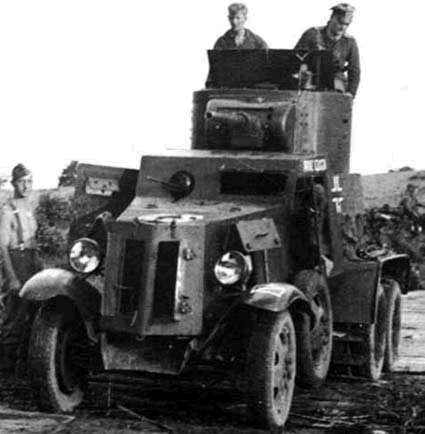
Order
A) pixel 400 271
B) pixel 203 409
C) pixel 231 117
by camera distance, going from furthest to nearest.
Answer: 1. pixel 400 271
2. pixel 231 117
3. pixel 203 409

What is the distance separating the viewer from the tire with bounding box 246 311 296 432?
8508 millimetres

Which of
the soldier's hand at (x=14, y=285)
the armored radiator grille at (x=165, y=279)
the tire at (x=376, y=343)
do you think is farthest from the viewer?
the soldier's hand at (x=14, y=285)

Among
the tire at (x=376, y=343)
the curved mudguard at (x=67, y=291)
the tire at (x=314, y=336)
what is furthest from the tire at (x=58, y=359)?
the tire at (x=376, y=343)

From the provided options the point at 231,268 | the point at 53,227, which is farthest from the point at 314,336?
the point at 53,227

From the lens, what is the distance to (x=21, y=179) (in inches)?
457

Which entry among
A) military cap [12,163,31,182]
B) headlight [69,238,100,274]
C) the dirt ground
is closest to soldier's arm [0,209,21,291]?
military cap [12,163,31,182]

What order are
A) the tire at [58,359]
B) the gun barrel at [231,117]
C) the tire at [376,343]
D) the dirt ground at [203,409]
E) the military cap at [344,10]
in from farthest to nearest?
the military cap at [344,10] < the tire at [376,343] < the gun barrel at [231,117] < the tire at [58,359] < the dirt ground at [203,409]

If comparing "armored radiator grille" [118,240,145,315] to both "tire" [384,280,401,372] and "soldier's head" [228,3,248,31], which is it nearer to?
"tire" [384,280,401,372]

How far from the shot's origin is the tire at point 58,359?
9.04 metres

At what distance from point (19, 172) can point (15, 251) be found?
81cm

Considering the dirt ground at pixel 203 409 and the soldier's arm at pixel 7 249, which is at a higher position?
the soldier's arm at pixel 7 249

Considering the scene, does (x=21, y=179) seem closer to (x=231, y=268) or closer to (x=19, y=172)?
(x=19, y=172)

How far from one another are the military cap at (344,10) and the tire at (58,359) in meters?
5.13

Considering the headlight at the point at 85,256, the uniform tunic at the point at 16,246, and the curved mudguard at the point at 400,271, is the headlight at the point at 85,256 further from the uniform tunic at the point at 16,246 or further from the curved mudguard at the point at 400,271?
the curved mudguard at the point at 400,271
